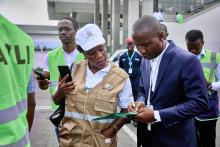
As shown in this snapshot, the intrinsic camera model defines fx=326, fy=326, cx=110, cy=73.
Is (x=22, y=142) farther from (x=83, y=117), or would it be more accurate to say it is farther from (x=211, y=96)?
(x=211, y=96)

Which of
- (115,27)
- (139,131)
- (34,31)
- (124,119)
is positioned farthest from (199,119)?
(34,31)

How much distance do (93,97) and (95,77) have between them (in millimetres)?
198

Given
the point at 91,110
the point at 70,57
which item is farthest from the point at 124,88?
the point at 70,57

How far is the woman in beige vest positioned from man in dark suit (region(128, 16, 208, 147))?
0.54 ft

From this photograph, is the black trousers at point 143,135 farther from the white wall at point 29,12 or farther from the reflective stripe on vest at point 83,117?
the white wall at point 29,12

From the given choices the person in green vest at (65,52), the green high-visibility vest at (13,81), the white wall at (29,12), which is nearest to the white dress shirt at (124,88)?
the green high-visibility vest at (13,81)

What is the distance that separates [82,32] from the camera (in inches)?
100

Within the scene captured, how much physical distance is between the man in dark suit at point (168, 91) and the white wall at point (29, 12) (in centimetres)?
2309

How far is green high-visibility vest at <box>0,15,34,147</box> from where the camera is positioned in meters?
1.39

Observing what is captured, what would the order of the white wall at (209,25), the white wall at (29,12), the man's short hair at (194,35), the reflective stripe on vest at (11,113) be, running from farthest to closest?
the white wall at (29,12), the white wall at (209,25), the man's short hair at (194,35), the reflective stripe on vest at (11,113)

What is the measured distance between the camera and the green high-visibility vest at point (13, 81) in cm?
139

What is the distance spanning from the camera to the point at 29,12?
83.3ft

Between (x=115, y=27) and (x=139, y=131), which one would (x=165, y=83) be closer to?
(x=139, y=131)

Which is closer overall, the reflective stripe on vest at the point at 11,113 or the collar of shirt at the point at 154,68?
the reflective stripe on vest at the point at 11,113
